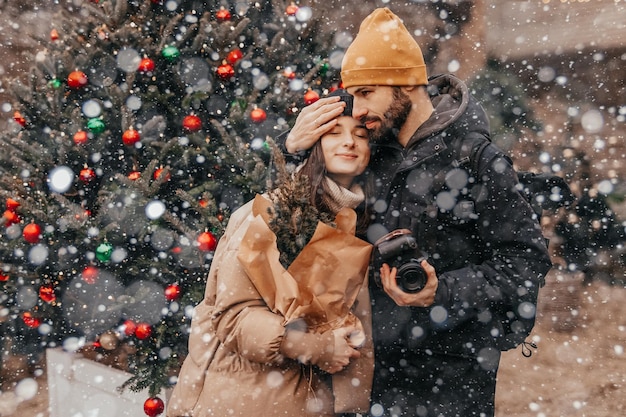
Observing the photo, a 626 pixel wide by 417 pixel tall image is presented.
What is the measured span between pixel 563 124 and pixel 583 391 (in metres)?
2.52

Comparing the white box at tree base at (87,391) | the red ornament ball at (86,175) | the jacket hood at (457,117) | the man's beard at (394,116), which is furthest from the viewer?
the white box at tree base at (87,391)

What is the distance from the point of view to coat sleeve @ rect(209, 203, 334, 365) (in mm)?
1859

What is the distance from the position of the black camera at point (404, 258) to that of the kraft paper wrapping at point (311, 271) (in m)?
0.09

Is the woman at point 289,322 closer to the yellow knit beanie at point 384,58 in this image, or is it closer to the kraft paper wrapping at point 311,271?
the kraft paper wrapping at point 311,271

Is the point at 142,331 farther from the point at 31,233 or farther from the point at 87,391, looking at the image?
the point at 87,391

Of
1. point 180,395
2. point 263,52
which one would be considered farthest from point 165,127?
point 180,395

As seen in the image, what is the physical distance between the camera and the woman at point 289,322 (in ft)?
6.19

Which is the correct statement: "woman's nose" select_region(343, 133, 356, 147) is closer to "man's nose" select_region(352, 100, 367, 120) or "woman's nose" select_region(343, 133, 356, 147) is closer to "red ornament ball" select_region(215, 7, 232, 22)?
"man's nose" select_region(352, 100, 367, 120)

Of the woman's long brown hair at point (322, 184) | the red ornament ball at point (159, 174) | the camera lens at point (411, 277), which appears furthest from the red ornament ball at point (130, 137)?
the camera lens at point (411, 277)

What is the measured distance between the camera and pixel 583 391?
4520 mm

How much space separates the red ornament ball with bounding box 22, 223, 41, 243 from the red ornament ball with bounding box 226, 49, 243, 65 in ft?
4.62

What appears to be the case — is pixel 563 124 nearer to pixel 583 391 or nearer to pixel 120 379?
pixel 583 391

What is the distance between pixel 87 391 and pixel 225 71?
98.8 inches

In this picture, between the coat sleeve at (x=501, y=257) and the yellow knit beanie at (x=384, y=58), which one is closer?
the coat sleeve at (x=501, y=257)
